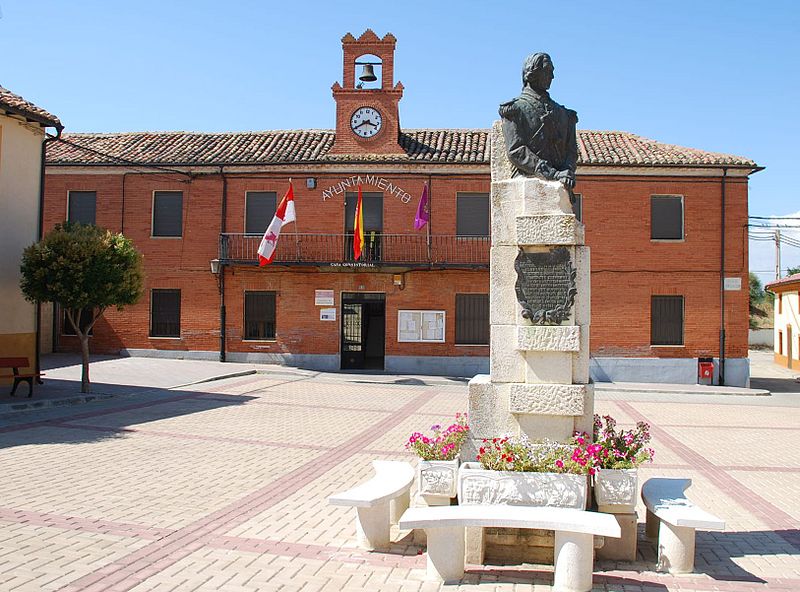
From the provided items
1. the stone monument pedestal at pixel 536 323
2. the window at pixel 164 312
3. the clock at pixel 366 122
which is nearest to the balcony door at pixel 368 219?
the clock at pixel 366 122

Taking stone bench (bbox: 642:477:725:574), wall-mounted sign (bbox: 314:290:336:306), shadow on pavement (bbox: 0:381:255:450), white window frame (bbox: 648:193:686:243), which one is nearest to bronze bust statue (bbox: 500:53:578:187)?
stone bench (bbox: 642:477:725:574)

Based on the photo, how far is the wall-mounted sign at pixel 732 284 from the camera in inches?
811

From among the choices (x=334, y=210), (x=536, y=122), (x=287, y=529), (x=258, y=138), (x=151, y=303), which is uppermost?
(x=258, y=138)

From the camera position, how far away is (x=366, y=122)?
22.0 m

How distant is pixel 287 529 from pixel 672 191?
60.0 feet

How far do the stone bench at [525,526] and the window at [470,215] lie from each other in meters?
16.7

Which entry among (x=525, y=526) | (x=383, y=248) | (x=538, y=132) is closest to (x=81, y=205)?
(x=383, y=248)

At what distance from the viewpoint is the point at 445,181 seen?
21172mm

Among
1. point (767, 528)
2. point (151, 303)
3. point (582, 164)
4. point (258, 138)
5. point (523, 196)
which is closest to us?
point (523, 196)

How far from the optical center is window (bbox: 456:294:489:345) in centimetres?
2108

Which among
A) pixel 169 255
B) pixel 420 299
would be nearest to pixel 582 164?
pixel 420 299

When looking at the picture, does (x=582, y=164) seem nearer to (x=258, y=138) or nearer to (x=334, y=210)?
(x=334, y=210)

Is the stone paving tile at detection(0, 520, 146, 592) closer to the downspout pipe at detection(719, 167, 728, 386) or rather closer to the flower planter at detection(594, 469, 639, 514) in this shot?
the flower planter at detection(594, 469, 639, 514)

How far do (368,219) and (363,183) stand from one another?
1127mm
